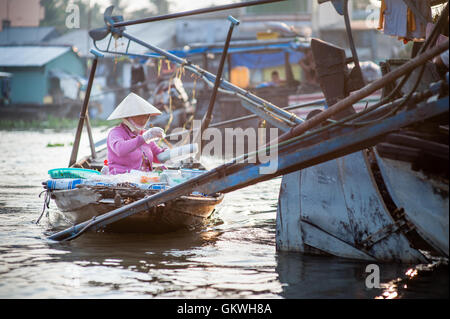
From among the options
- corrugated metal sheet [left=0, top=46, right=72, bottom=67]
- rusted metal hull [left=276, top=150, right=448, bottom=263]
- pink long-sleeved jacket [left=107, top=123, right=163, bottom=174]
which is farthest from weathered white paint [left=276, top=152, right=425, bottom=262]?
corrugated metal sheet [left=0, top=46, right=72, bottom=67]

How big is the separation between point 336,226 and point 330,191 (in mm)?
286

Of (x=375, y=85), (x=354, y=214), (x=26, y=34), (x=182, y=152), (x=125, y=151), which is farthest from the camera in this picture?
(x=26, y=34)

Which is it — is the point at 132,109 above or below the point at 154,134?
above

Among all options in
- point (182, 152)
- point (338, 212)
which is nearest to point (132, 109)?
point (182, 152)

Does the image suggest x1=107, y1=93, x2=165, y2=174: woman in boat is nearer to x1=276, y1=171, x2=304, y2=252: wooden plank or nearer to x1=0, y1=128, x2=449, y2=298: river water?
x1=0, y1=128, x2=449, y2=298: river water

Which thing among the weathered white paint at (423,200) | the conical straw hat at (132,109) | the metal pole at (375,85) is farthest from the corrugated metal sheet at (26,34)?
the weathered white paint at (423,200)

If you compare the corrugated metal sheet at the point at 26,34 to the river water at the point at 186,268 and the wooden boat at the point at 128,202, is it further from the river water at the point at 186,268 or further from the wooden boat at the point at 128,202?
the wooden boat at the point at 128,202

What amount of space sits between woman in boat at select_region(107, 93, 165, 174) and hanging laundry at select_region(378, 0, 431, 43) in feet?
8.43

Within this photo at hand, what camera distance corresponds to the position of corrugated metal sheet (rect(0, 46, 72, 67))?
3419 cm

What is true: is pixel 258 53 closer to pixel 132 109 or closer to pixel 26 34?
pixel 132 109

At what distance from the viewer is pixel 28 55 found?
35.7 meters

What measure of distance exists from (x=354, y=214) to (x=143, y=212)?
211 centimetres

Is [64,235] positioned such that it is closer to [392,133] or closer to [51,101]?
[392,133]
